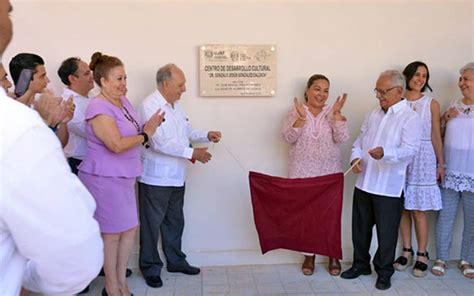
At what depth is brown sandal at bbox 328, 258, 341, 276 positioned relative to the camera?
320 cm

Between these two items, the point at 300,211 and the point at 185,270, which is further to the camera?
the point at 185,270

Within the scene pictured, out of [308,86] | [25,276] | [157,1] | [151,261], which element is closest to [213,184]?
[151,261]

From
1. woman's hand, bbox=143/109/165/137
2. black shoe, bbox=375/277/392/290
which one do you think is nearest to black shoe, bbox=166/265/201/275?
woman's hand, bbox=143/109/165/137

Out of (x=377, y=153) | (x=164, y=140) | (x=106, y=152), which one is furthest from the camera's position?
(x=164, y=140)

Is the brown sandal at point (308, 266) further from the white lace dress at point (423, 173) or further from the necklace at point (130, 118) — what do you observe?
the necklace at point (130, 118)

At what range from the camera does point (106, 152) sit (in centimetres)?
246

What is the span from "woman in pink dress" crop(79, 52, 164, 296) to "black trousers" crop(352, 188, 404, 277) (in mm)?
1619

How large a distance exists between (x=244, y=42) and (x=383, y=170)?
1.39 m

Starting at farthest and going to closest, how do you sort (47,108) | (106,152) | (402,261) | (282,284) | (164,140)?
(402,261) < (282,284) < (164,140) < (106,152) < (47,108)

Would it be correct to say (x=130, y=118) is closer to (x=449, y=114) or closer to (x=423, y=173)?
(x=423, y=173)

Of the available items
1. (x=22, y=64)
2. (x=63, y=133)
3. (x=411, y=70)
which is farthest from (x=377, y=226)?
(x=22, y=64)

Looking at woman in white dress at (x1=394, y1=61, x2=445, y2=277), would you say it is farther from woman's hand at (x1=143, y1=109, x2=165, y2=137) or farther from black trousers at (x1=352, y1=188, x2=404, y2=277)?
woman's hand at (x1=143, y1=109, x2=165, y2=137)

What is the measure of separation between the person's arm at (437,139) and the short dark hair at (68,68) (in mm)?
2580

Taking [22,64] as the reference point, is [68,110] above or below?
below
